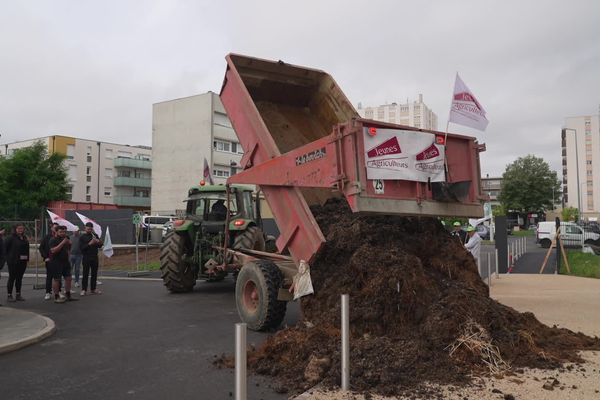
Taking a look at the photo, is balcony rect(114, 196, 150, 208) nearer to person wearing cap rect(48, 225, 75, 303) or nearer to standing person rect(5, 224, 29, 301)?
standing person rect(5, 224, 29, 301)

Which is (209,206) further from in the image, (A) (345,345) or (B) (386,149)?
(A) (345,345)

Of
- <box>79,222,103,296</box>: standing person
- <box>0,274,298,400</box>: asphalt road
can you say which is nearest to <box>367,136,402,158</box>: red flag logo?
<box>0,274,298,400</box>: asphalt road

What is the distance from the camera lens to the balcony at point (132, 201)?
72.4m

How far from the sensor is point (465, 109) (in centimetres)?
692

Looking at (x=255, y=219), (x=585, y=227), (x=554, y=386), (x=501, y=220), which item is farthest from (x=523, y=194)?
(x=554, y=386)

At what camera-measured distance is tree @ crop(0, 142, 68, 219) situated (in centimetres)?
4147

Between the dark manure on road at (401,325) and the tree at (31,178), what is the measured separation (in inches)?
1612

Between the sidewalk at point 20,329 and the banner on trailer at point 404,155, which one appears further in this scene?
the sidewalk at point 20,329

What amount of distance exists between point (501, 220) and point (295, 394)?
582 inches

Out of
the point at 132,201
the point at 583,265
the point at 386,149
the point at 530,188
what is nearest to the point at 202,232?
the point at 386,149

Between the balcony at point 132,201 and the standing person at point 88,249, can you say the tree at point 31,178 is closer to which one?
the balcony at point 132,201

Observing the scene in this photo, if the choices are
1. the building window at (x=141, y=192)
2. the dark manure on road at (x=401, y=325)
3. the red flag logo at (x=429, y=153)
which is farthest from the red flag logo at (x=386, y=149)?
the building window at (x=141, y=192)

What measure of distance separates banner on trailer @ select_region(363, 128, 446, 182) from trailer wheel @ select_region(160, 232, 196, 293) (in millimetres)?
6927

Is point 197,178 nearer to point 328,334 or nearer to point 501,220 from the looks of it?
point 501,220
